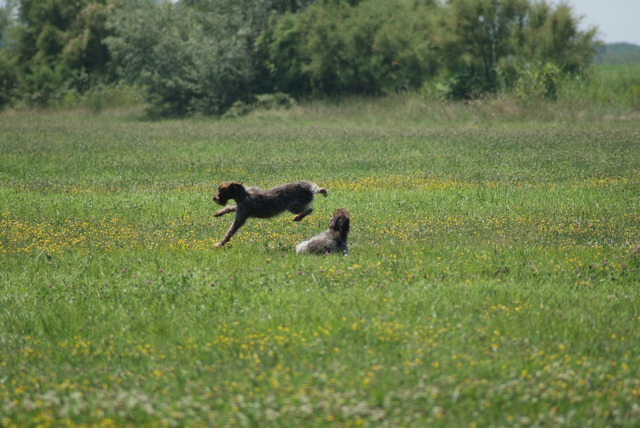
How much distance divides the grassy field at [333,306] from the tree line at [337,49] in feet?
71.3

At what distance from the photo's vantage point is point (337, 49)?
144 ft

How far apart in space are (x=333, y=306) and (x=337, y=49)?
126 ft

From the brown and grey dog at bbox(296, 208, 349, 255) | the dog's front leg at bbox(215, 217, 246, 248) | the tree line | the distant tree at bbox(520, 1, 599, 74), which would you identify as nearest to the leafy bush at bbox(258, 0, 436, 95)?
the tree line

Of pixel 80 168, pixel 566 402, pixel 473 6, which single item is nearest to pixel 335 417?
pixel 566 402

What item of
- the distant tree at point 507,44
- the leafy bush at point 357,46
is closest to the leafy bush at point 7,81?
the leafy bush at point 357,46

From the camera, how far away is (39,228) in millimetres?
12219

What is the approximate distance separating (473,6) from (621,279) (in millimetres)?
32409

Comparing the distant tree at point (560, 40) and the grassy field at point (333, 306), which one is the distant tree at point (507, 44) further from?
the grassy field at point (333, 306)

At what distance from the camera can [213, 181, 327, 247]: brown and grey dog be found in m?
10.1

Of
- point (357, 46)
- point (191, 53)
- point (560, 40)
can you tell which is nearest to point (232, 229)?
point (560, 40)

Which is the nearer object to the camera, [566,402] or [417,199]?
[566,402]

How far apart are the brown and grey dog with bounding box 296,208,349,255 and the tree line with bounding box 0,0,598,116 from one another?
91.6 feet

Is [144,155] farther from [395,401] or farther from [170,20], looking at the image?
[170,20]

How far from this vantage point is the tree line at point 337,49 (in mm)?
38094
